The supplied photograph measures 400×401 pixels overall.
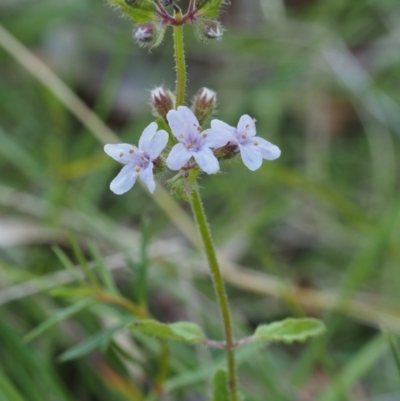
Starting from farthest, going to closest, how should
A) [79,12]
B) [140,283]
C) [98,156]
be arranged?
1. [79,12]
2. [98,156]
3. [140,283]

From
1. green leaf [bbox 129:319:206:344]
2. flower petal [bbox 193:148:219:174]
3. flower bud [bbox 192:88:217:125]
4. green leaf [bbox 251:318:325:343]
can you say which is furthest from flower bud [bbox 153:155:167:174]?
green leaf [bbox 251:318:325:343]

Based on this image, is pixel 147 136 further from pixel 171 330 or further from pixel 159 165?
pixel 171 330

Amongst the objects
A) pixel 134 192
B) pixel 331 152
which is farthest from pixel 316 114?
pixel 134 192

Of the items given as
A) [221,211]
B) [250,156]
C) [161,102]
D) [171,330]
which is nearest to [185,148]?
[250,156]

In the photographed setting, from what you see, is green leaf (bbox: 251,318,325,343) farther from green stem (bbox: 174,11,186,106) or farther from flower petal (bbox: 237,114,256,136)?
green stem (bbox: 174,11,186,106)

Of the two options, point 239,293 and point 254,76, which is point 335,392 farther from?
point 254,76

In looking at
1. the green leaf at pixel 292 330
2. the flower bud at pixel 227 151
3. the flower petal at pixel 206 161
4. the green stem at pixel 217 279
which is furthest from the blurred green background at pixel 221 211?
the flower petal at pixel 206 161

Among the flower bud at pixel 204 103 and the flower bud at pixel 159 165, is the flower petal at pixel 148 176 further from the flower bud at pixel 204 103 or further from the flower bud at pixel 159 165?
the flower bud at pixel 204 103
